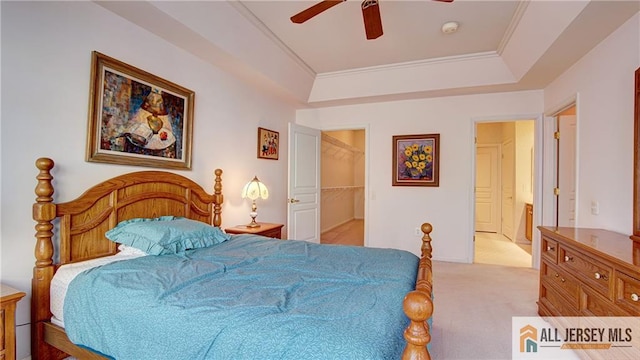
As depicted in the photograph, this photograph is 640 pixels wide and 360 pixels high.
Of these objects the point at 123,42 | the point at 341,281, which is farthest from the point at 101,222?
the point at 341,281

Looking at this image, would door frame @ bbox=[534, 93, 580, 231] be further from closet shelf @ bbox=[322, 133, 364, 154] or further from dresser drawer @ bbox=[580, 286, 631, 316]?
closet shelf @ bbox=[322, 133, 364, 154]

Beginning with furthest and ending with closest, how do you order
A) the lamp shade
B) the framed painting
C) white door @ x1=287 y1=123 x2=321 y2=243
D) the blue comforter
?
white door @ x1=287 y1=123 x2=321 y2=243 < the framed painting < the lamp shade < the blue comforter

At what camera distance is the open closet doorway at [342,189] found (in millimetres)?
6609

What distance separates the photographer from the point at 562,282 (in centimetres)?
222

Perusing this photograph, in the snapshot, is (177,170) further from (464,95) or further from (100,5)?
(464,95)

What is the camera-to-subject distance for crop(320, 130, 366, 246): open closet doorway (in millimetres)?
6609

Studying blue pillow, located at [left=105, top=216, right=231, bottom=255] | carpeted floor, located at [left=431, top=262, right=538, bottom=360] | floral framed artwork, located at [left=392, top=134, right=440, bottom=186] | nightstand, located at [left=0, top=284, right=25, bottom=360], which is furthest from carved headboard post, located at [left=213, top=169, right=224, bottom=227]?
floral framed artwork, located at [left=392, top=134, right=440, bottom=186]

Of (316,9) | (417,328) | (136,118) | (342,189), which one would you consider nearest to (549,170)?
(316,9)

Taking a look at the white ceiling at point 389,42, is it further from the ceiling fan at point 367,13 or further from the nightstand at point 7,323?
the nightstand at point 7,323

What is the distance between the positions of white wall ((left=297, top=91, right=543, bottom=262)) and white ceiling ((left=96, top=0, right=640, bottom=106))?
0.24 meters

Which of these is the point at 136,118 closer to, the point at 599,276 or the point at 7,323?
the point at 7,323

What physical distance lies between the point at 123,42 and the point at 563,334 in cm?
389

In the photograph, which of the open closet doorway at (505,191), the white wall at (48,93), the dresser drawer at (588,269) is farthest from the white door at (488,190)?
the white wall at (48,93)

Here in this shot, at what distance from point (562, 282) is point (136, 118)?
3.49m
